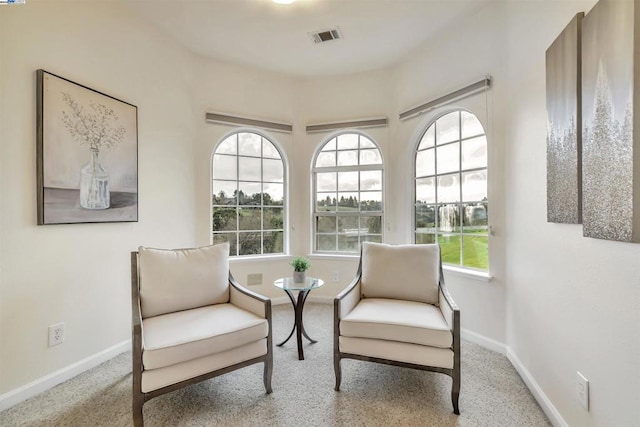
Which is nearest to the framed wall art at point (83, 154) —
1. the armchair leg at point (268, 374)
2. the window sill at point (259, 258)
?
the window sill at point (259, 258)

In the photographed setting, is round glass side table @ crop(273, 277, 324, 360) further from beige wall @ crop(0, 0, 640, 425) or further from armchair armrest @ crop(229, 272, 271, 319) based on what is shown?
beige wall @ crop(0, 0, 640, 425)

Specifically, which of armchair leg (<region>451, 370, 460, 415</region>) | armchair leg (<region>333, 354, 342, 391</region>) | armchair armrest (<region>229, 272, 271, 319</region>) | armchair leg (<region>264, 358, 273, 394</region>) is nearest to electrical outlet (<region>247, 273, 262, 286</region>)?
armchair armrest (<region>229, 272, 271, 319</region>)

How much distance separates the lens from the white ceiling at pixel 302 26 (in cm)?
248

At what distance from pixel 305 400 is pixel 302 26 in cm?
298

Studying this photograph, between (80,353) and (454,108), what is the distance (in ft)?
11.9

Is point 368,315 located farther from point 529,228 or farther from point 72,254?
point 72,254

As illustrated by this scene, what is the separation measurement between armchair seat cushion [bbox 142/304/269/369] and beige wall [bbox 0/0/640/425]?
774mm

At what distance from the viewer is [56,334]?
2.01m

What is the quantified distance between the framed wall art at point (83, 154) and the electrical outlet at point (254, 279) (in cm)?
142

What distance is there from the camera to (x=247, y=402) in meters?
1.81

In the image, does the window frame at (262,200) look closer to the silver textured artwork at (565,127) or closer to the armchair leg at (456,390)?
the armchair leg at (456,390)

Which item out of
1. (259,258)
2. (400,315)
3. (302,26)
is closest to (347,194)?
(259,258)

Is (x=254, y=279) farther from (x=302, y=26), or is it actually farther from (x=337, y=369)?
(x=302, y=26)

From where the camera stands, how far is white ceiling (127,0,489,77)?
2.48 meters
